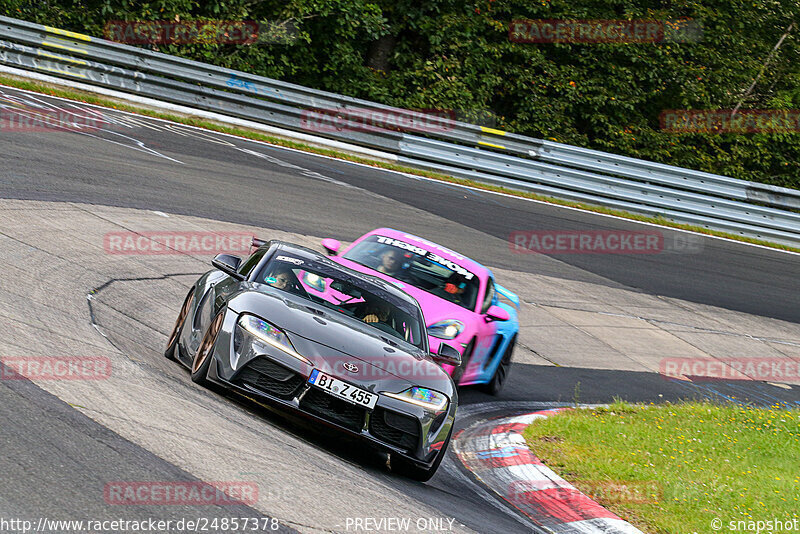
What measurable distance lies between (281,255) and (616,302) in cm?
979

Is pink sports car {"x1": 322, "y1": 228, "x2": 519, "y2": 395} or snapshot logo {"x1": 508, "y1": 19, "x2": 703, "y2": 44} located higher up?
snapshot logo {"x1": 508, "y1": 19, "x2": 703, "y2": 44}

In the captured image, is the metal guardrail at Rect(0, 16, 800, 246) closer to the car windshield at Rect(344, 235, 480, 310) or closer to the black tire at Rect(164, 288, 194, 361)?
the car windshield at Rect(344, 235, 480, 310)

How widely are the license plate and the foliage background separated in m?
19.8

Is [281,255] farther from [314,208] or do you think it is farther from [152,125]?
[152,125]

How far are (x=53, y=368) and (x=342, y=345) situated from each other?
182 cm

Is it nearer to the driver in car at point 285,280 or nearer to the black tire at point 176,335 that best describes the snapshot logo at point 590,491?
the driver in car at point 285,280

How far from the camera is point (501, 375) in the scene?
421 inches

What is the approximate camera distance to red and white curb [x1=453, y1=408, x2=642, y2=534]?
636 centimetres

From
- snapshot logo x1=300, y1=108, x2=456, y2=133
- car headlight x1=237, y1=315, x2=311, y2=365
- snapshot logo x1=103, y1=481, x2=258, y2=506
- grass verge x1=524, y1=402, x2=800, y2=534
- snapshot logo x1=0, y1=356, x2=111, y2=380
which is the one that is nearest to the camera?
snapshot logo x1=103, y1=481, x2=258, y2=506

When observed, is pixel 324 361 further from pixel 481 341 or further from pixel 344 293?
pixel 481 341

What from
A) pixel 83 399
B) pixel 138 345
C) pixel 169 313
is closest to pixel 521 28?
pixel 169 313

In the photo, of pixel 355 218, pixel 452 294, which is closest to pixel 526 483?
pixel 452 294

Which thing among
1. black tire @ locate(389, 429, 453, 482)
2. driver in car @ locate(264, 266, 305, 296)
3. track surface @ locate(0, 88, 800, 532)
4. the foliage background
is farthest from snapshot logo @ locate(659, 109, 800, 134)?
black tire @ locate(389, 429, 453, 482)

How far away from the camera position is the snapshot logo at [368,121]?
21828mm
